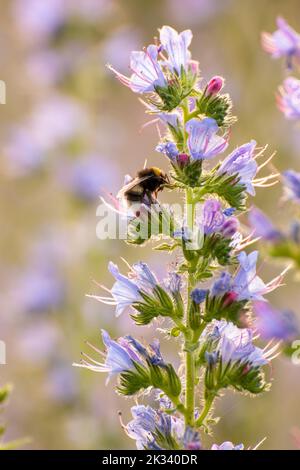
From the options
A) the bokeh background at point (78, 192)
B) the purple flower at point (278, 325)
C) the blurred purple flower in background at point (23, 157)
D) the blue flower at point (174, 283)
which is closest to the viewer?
the purple flower at point (278, 325)

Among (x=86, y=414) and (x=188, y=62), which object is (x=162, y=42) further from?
(x=86, y=414)

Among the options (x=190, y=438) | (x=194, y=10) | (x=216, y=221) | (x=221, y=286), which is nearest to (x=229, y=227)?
(x=216, y=221)

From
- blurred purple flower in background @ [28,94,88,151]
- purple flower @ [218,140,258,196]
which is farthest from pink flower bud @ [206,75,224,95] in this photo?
blurred purple flower in background @ [28,94,88,151]

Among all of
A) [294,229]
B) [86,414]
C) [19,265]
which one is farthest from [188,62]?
[19,265]

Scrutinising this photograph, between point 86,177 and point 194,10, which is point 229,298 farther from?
point 194,10

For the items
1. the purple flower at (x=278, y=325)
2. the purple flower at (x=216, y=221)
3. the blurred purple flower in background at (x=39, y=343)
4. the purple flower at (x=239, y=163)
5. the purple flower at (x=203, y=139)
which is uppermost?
the purple flower at (x=203, y=139)

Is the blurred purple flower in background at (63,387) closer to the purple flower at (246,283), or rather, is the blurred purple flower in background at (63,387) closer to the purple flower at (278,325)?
the purple flower at (246,283)

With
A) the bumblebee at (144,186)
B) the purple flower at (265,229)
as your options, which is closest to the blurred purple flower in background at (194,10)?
the bumblebee at (144,186)

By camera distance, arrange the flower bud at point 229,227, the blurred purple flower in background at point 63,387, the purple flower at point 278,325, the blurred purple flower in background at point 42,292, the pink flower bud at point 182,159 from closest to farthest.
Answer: the purple flower at point 278,325 → the flower bud at point 229,227 → the pink flower bud at point 182,159 → the blurred purple flower in background at point 63,387 → the blurred purple flower in background at point 42,292
